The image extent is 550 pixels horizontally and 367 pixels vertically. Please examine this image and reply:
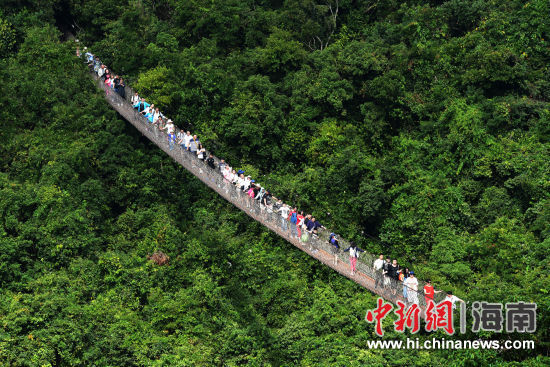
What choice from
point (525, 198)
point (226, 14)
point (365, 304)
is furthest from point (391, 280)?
point (226, 14)

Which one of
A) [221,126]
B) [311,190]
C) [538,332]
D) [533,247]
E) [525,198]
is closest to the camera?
[538,332]

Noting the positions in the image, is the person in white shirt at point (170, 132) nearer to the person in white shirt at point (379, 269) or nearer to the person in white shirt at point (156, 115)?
the person in white shirt at point (156, 115)

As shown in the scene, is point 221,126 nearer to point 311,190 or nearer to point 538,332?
point 311,190

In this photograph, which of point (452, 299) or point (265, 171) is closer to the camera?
point (452, 299)

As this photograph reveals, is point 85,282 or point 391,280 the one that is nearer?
point 391,280

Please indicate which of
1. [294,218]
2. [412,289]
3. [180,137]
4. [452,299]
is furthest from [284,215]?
[452,299]

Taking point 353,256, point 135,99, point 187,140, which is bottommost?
point 353,256

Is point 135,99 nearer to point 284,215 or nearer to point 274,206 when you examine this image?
point 274,206
